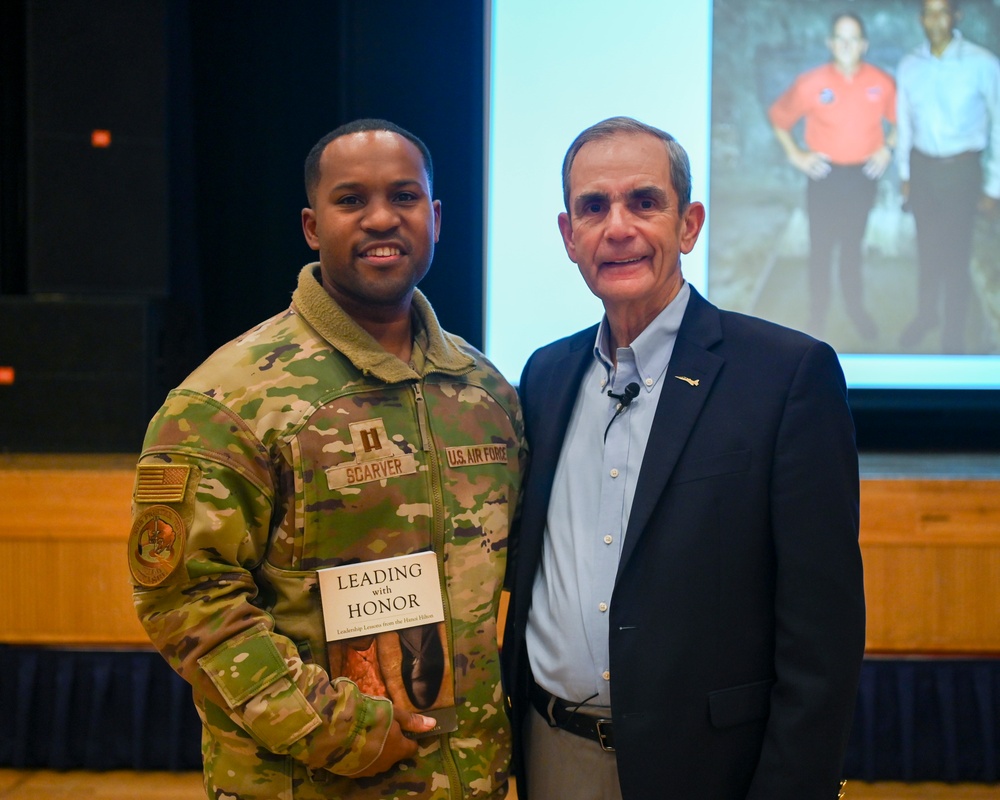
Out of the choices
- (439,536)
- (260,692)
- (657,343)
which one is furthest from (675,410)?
(260,692)

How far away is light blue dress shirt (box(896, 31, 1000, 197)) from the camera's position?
331cm

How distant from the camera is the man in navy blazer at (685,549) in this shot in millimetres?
1303

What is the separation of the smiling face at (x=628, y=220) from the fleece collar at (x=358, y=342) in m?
0.29

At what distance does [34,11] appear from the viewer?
10.1 ft

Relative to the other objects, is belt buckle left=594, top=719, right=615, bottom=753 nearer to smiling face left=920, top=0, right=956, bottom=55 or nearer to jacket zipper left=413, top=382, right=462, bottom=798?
jacket zipper left=413, top=382, right=462, bottom=798

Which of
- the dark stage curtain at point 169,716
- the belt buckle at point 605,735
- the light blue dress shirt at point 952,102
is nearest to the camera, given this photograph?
the belt buckle at point 605,735

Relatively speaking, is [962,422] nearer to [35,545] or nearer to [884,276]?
[884,276]

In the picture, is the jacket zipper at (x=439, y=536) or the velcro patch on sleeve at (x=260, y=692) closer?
the velcro patch on sleeve at (x=260, y=692)

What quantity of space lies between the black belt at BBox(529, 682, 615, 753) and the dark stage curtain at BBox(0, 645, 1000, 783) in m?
1.63

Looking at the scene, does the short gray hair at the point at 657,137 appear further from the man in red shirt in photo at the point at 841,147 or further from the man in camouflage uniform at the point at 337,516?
the man in red shirt in photo at the point at 841,147

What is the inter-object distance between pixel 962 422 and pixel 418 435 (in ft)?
10.1

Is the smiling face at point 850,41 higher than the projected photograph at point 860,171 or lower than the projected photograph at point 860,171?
higher

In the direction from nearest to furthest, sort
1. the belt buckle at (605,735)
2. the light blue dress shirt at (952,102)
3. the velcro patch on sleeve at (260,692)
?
the velcro patch on sleeve at (260,692) → the belt buckle at (605,735) → the light blue dress shirt at (952,102)

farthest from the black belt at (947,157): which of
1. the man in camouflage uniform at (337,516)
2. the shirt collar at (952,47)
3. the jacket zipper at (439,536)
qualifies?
the jacket zipper at (439,536)
